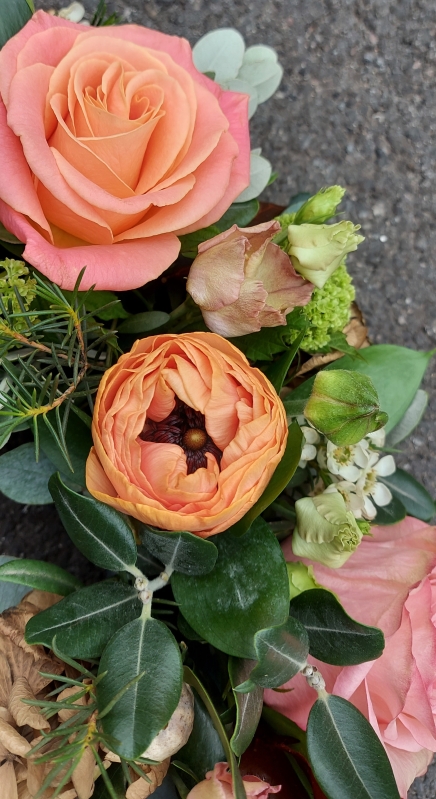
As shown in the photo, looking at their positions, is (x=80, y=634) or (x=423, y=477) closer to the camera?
(x=80, y=634)

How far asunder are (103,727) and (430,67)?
0.70 metres

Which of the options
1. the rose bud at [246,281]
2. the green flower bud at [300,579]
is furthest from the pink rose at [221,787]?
the rose bud at [246,281]

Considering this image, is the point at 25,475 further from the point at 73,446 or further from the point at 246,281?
the point at 246,281

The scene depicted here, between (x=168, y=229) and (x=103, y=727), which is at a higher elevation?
(x=168, y=229)

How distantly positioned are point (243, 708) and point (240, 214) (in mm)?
311

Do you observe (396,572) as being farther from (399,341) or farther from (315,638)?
(399,341)

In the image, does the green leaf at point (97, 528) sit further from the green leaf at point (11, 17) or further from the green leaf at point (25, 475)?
the green leaf at point (11, 17)

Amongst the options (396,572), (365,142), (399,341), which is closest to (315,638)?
Answer: (396,572)

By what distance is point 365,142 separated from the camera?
700mm

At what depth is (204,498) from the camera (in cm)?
34

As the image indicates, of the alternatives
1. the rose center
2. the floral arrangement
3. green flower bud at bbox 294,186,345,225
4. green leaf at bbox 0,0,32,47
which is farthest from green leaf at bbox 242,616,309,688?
green leaf at bbox 0,0,32,47

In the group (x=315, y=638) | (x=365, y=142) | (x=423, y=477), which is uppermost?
(x=365, y=142)

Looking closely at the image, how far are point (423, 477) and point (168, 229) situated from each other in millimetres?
447

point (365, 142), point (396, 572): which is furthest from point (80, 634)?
point (365, 142)
